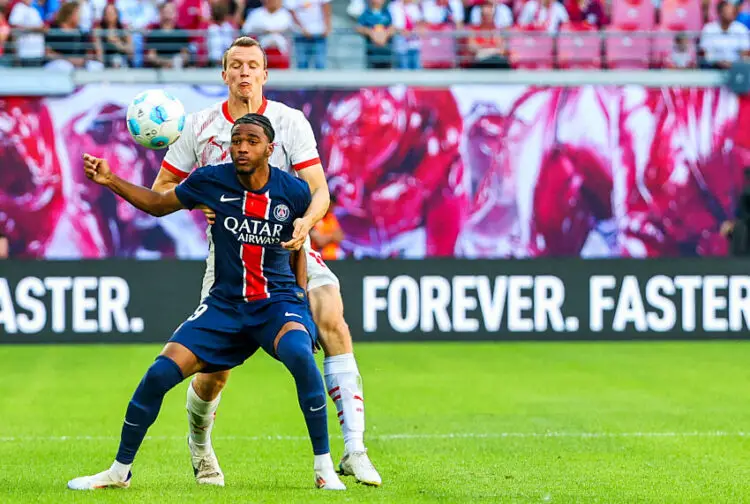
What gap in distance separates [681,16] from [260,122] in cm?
1632

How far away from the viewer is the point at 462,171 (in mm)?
22016

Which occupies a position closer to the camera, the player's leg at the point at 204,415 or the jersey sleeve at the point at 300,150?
the player's leg at the point at 204,415

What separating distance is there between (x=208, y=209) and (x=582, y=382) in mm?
7074

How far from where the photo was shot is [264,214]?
7.30 metres

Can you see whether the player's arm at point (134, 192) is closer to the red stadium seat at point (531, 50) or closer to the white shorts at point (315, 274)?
the white shorts at point (315, 274)

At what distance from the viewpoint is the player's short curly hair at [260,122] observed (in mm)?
7176

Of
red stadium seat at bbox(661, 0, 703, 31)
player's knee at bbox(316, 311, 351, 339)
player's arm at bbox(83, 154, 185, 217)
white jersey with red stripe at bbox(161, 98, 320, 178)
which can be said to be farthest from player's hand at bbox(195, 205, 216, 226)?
red stadium seat at bbox(661, 0, 703, 31)

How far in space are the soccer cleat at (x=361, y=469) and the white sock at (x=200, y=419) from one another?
78 centimetres

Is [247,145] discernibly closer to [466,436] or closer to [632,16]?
[466,436]

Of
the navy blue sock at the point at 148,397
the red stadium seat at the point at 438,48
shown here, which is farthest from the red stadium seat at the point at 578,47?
the navy blue sock at the point at 148,397

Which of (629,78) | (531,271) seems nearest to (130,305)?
(531,271)

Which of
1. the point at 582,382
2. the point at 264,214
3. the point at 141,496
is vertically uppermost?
the point at 264,214

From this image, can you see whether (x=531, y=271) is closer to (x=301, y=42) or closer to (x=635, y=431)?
(x=301, y=42)

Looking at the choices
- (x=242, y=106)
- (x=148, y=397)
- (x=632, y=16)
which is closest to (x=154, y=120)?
(x=242, y=106)
